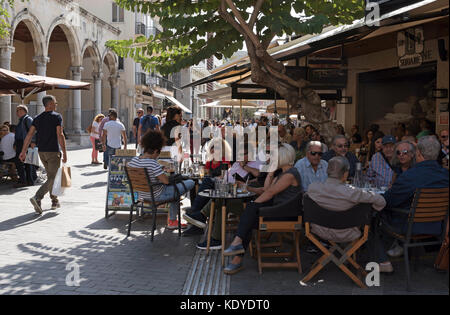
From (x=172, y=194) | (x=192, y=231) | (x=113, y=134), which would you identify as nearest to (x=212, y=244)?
(x=192, y=231)

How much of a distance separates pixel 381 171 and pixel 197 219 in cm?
251

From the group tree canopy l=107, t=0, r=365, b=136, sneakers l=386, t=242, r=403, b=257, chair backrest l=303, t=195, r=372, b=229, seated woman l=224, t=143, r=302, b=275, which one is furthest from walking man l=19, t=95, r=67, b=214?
sneakers l=386, t=242, r=403, b=257

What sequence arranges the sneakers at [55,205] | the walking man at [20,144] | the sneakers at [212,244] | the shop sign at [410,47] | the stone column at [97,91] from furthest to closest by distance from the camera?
the stone column at [97,91], the walking man at [20,144], the shop sign at [410,47], the sneakers at [55,205], the sneakers at [212,244]

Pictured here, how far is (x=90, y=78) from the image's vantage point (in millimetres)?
34938

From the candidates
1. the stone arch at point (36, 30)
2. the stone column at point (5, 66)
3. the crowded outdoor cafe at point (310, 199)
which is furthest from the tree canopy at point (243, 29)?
the stone arch at point (36, 30)

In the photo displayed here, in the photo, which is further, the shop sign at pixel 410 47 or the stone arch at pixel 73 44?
the stone arch at pixel 73 44

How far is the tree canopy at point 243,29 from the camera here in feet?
23.7

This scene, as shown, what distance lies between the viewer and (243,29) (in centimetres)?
729

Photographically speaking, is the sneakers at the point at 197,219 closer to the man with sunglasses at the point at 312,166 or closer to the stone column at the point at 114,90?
the man with sunglasses at the point at 312,166

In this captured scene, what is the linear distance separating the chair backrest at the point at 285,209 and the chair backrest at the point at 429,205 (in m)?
A: 1.12

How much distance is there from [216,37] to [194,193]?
2.54 meters

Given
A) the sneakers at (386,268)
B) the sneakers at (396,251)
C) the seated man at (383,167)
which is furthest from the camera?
the seated man at (383,167)

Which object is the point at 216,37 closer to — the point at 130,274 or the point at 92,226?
the point at 92,226
